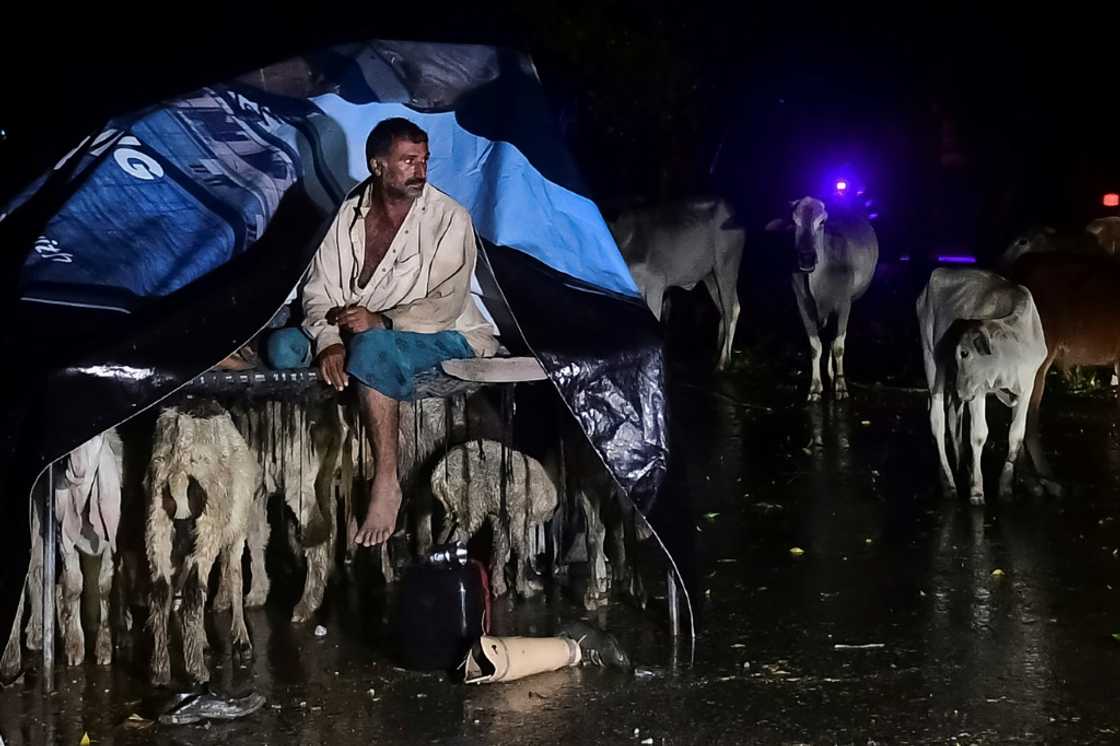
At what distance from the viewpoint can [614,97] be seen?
71.2ft

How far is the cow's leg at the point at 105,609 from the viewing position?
22.3 ft

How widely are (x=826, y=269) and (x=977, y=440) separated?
5627 mm

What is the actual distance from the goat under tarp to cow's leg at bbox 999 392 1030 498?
3424 mm

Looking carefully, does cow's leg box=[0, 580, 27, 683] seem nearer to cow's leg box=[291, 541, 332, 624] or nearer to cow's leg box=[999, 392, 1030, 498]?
cow's leg box=[291, 541, 332, 624]

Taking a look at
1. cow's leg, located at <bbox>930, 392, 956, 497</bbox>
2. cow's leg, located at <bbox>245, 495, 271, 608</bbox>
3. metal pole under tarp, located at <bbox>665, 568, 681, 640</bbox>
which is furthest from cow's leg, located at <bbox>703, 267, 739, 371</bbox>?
metal pole under tarp, located at <bbox>665, 568, 681, 640</bbox>

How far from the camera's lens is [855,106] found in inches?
1025

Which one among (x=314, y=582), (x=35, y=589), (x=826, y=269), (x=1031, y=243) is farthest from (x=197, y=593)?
(x=826, y=269)

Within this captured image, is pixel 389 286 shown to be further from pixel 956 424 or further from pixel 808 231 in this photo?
pixel 808 231

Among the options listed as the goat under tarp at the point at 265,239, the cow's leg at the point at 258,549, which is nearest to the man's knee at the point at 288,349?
the goat under tarp at the point at 265,239

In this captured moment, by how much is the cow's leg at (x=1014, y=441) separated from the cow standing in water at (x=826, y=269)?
184 inches

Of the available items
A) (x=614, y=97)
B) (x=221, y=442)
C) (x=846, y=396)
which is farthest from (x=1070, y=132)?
(x=221, y=442)

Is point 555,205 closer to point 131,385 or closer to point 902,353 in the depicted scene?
point 131,385

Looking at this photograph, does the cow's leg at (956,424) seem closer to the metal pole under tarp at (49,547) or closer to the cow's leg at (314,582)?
the cow's leg at (314,582)

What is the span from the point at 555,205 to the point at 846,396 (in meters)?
7.50
